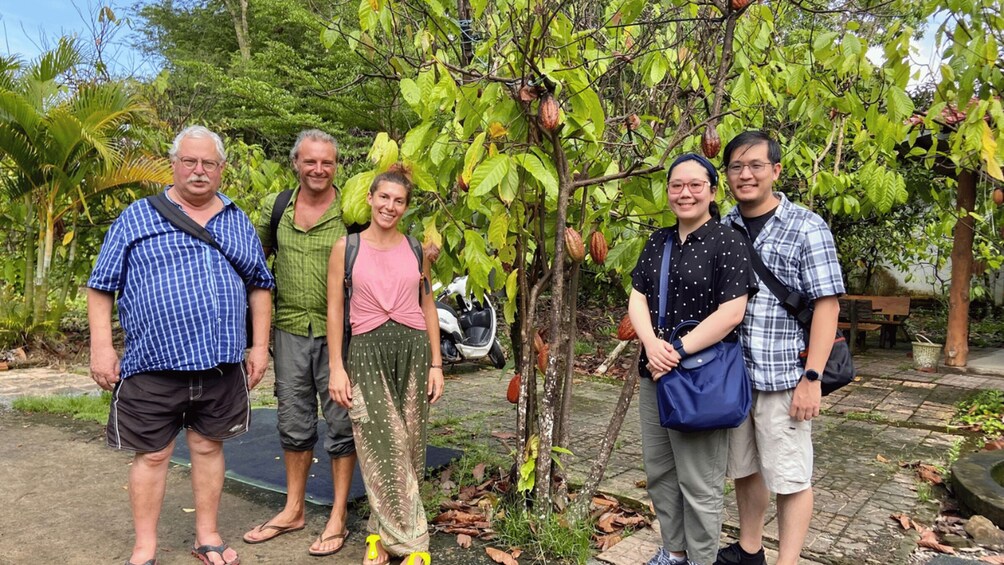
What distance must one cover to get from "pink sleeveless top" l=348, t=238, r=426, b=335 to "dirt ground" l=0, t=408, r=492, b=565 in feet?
3.30

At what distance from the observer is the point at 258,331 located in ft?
9.95

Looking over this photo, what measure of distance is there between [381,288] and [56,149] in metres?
6.16

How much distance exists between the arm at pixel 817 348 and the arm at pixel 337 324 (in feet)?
5.63

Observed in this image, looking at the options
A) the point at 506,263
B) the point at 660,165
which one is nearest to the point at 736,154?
the point at 660,165

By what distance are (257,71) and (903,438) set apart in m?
12.5

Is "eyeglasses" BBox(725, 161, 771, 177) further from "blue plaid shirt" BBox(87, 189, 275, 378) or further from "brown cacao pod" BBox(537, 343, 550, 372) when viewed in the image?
"blue plaid shirt" BBox(87, 189, 275, 378)

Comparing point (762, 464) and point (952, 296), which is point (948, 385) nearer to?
point (952, 296)

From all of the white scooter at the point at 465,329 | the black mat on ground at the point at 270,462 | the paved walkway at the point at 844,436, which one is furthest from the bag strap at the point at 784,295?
the white scooter at the point at 465,329

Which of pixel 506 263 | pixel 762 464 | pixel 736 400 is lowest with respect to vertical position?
pixel 762 464

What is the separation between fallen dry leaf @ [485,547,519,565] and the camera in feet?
9.57

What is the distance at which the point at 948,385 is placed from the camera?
740 cm

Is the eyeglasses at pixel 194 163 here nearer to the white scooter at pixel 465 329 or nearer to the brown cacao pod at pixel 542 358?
the brown cacao pod at pixel 542 358

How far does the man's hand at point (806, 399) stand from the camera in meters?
2.49

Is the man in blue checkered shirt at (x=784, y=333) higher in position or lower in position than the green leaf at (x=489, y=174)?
lower
